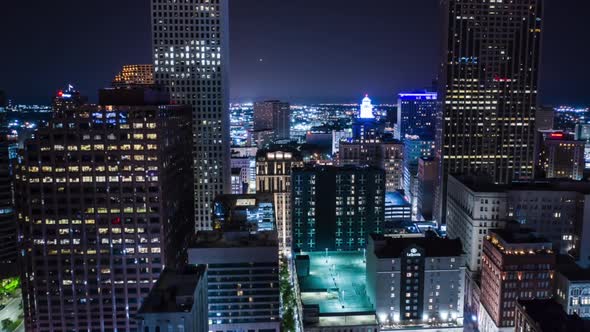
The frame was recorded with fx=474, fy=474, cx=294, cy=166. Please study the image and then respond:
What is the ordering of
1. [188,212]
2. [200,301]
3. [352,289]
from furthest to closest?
[188,212] → [352,289] → [200,301]

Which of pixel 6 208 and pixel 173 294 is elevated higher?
pixel 173 294

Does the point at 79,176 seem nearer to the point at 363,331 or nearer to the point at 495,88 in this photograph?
the point at 363,331

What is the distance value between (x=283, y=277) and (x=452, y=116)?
8772 cm

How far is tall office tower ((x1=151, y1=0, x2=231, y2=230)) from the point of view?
456 ft

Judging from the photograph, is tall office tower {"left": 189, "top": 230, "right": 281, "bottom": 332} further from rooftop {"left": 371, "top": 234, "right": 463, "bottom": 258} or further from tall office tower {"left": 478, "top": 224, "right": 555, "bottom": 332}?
tall office tower {"left": 478, "top": 224, "right": 555, "bottom": 332}

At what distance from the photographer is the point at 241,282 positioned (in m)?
97.8

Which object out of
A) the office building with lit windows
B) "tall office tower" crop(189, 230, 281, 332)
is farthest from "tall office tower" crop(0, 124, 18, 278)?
the office building with lit windows

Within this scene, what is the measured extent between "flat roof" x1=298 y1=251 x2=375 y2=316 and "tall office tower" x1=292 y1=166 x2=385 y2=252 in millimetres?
5267

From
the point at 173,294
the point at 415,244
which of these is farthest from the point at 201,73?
the point at 173,294

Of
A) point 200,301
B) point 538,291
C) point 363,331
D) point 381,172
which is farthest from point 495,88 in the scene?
point 200,301

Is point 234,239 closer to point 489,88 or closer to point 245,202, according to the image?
point 245,202

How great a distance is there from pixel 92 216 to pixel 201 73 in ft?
198

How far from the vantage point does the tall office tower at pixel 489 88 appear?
16800 cm

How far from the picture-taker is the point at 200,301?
7712 centimetres
